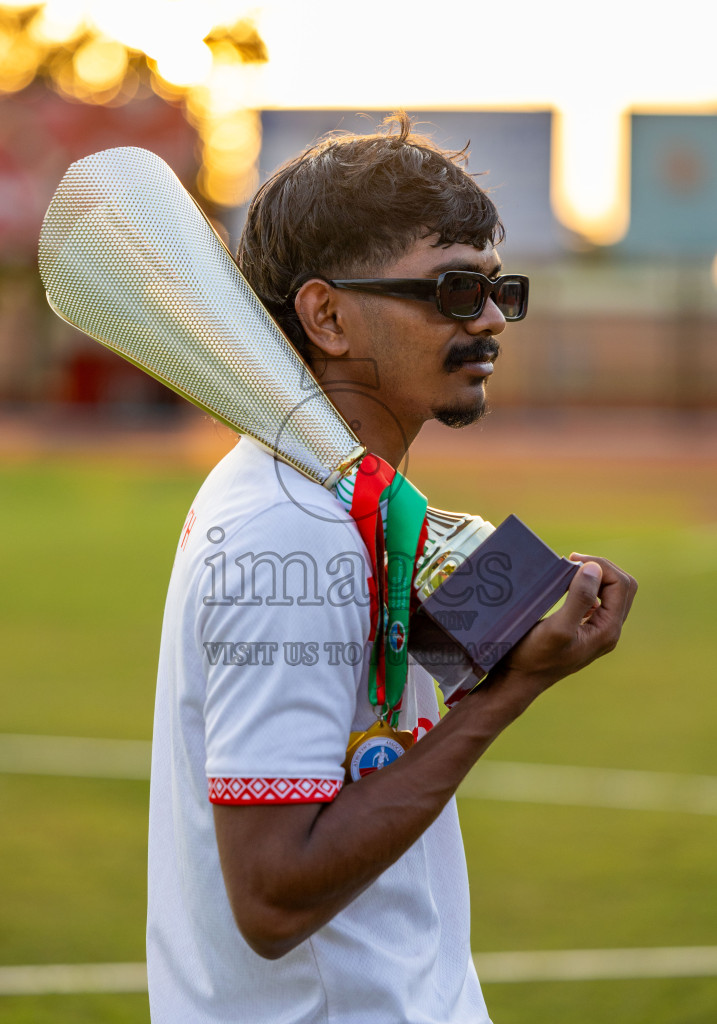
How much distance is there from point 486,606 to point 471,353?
0.55 m

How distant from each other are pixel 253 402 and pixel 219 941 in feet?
2.77

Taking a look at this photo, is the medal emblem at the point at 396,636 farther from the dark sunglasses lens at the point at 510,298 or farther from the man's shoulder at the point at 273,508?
the dark sunglasses lens at the point at 510,298

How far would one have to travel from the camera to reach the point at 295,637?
65.3 inches

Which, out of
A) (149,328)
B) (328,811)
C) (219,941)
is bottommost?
(219,941)

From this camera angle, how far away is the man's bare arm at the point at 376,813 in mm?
1640

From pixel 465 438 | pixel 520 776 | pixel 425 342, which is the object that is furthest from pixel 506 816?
pixel 465 438

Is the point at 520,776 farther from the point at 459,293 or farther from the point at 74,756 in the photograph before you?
the point at 459,293

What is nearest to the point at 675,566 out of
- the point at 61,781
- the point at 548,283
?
the point at 61,781

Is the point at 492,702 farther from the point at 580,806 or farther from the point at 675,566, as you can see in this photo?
the point at 675,566

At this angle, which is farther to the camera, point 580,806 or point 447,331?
point 580,806

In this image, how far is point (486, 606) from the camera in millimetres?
1790

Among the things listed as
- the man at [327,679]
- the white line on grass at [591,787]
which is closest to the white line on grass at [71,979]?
the white line on grass at [591,787]

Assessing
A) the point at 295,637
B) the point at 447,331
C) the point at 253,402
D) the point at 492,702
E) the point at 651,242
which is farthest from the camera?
the point at 651,242

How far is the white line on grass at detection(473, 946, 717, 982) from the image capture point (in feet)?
15.0
